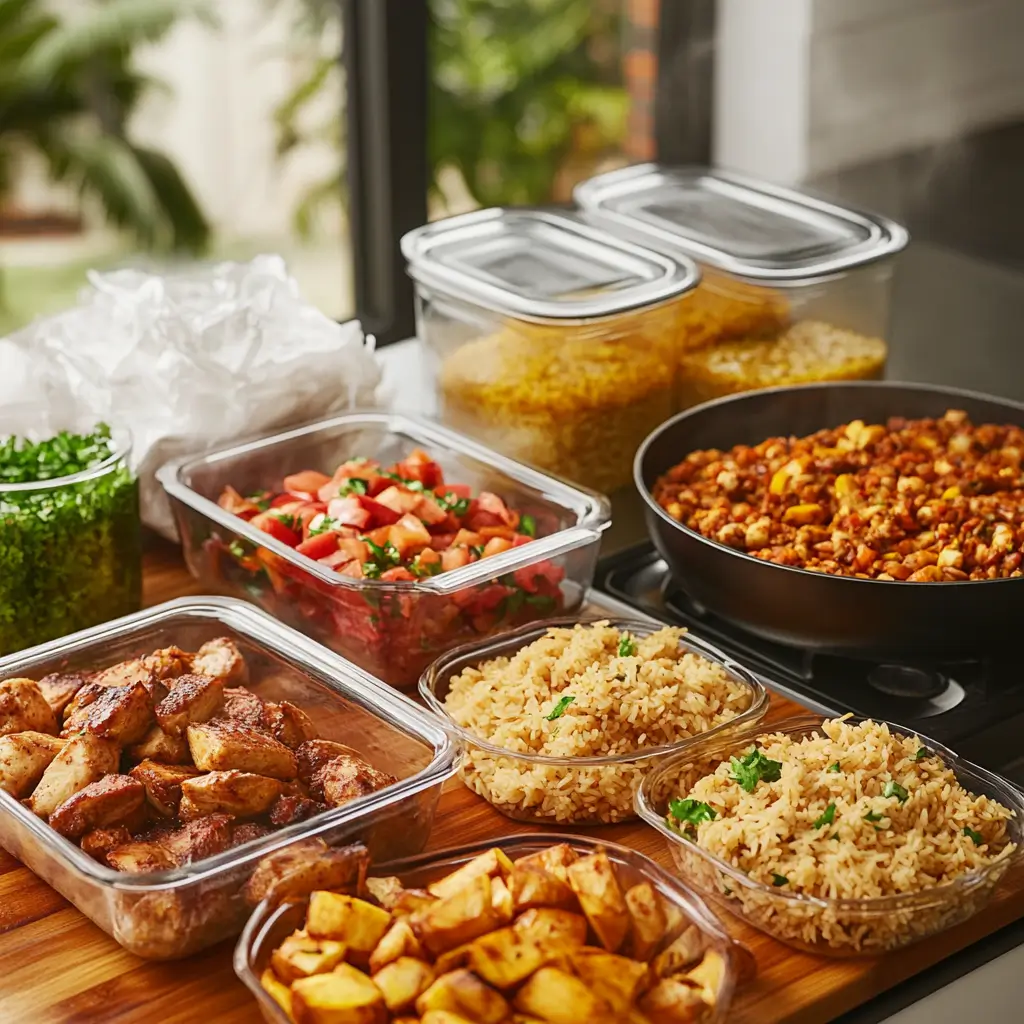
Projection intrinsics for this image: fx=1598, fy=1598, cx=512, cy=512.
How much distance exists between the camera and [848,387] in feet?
6.10

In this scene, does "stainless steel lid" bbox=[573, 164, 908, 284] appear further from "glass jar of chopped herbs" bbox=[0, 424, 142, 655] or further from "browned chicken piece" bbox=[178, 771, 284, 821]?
"browned chicken piece" bbox=[178, 771, 284, 821]

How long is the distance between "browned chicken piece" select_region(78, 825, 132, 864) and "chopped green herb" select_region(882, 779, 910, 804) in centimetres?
58

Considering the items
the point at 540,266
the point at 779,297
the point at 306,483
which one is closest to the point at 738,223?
the point at 779,297

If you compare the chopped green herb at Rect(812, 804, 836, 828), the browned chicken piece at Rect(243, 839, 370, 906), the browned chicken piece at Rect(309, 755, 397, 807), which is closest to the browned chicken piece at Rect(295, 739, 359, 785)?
the browned chicken piece at Rect(309, 755, 397, 807)

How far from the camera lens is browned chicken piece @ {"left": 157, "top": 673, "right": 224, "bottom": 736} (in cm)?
130

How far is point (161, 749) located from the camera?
1.28m

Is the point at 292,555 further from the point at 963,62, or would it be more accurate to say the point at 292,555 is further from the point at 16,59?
the point at 16,59

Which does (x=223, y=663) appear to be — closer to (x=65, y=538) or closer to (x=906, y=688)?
(x=65, y=538)

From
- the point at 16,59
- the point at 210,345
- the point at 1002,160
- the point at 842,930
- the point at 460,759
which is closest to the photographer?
the point at 842,930

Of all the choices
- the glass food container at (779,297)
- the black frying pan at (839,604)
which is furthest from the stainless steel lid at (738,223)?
the black frying pan at (839,604)

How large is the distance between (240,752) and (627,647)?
0.37 m

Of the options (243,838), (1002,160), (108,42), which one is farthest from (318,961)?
(108,42)

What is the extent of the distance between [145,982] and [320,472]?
77 cm

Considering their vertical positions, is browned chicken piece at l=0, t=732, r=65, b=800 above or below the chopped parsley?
above
